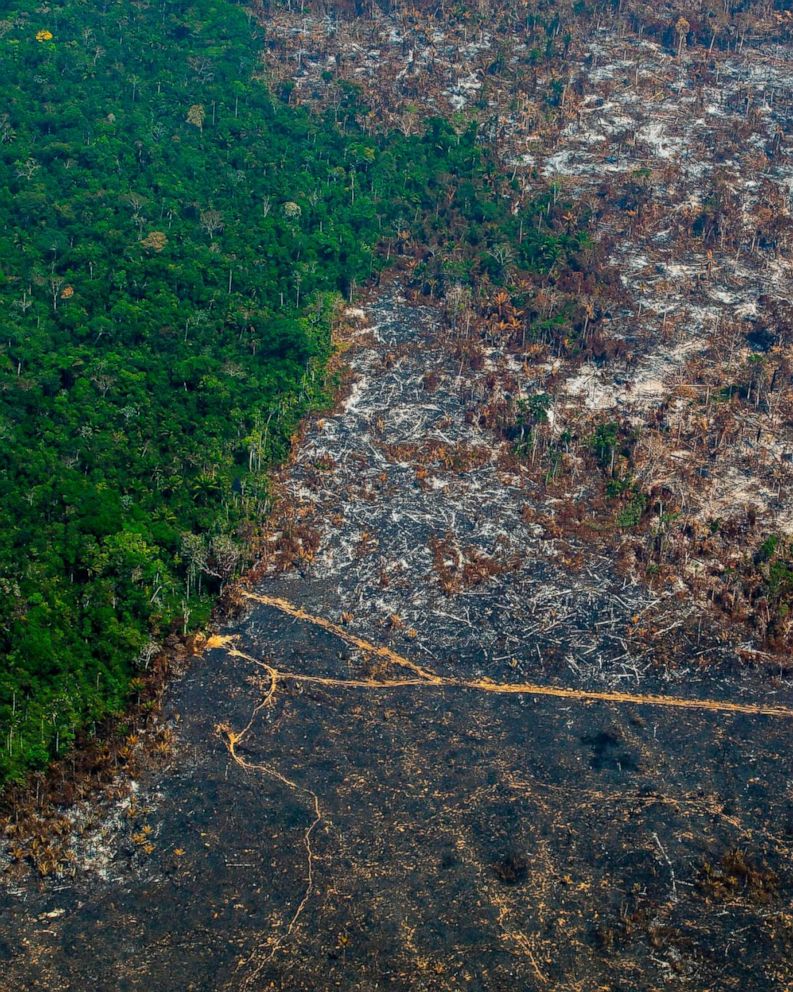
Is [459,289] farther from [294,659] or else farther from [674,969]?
[674,969]

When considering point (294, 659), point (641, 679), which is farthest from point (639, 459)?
point (294, 659)

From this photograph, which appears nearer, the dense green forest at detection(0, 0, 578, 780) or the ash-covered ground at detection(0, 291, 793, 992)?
the ash-covered ground at detection(0, 291, 793, 992)

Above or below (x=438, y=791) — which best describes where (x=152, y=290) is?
above

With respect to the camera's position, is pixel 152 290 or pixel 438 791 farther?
pixel 152 290

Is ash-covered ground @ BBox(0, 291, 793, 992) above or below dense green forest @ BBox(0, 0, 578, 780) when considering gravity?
below

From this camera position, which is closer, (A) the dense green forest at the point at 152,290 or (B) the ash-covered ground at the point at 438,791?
(B) the ash-covered ground at the point at 438,791
